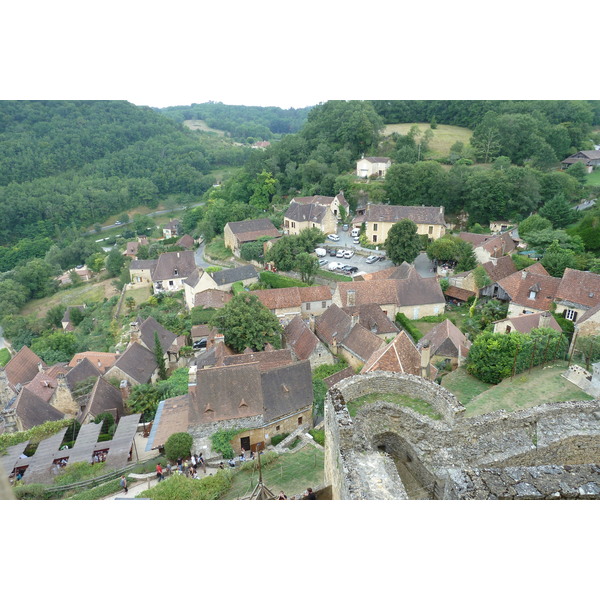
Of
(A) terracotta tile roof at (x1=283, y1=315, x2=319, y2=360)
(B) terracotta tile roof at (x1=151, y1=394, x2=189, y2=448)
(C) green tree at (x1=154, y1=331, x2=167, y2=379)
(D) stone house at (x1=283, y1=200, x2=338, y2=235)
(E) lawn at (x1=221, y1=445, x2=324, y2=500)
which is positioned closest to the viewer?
(E) lawn at (x1=221, y1=445, x2=324, y2=500)

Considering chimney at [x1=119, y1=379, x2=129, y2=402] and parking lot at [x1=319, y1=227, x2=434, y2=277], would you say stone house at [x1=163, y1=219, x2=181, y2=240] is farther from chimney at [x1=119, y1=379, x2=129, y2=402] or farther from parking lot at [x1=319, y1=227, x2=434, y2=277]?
chimney at [x1=119, y1=379, x2=129, y2=402]

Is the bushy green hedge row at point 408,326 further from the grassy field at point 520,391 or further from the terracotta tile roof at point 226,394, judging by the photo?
the terracotta tile roof at point 226,394

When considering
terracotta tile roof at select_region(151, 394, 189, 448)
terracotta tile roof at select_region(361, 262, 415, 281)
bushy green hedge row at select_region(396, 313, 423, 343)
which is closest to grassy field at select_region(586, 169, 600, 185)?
terracotta tile roof at select_region(361, 262, 415, 281)

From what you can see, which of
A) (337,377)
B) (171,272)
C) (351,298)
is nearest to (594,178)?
(351,298)

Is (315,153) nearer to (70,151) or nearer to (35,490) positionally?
(35,490)

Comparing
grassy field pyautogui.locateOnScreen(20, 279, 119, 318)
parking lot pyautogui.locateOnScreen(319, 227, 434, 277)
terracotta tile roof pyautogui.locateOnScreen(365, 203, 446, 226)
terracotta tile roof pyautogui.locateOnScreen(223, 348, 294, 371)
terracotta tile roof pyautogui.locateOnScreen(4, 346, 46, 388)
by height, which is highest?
→ terracotta tile roof pyautogui.locateOnScreen(365, 203, 446, 226)

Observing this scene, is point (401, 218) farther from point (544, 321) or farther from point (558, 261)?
point (544, 321)
